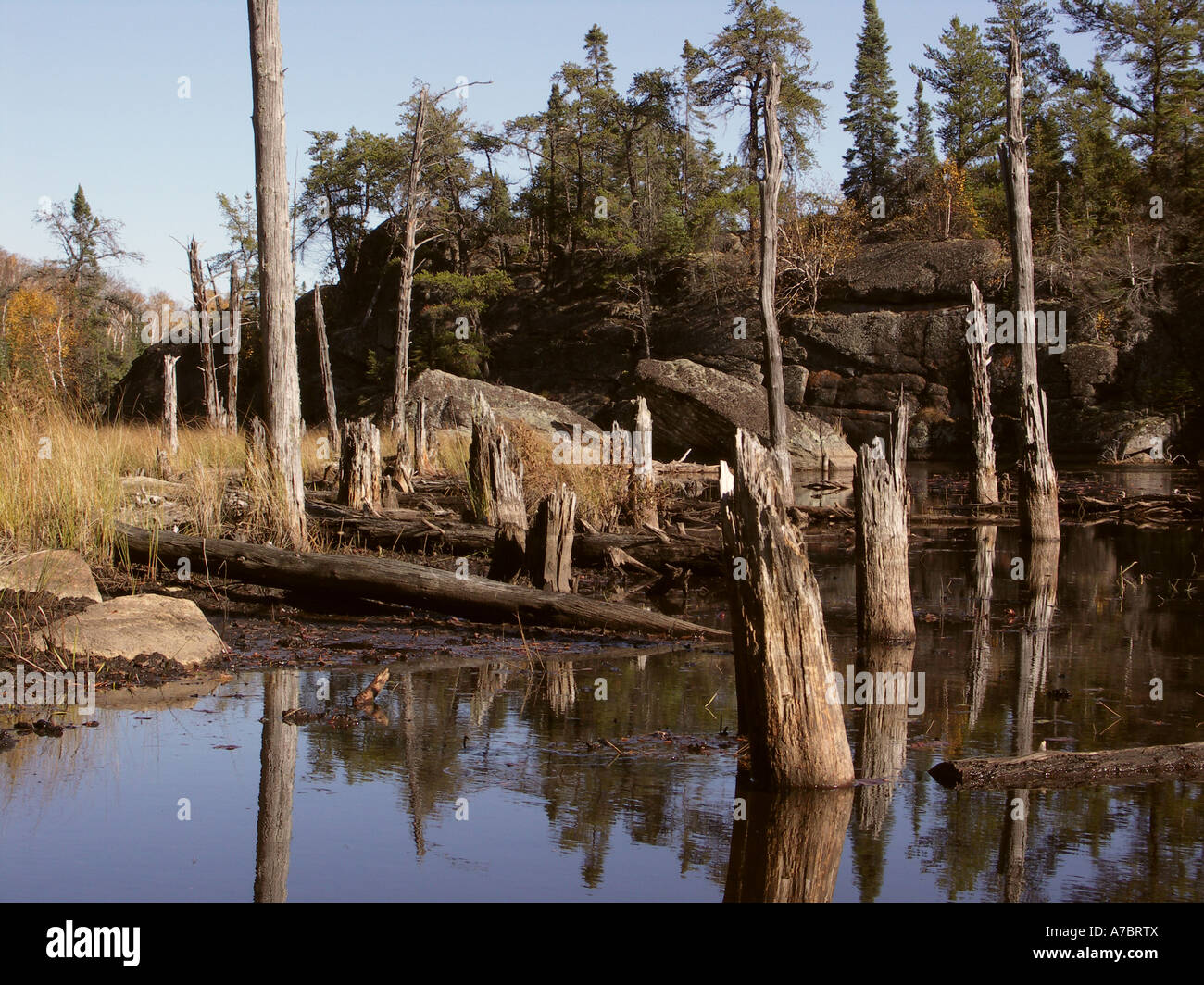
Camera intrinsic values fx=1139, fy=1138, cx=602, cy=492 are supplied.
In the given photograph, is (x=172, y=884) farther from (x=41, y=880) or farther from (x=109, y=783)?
(x=109, y=783)

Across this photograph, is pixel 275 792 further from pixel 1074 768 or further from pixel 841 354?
pixel 841 354

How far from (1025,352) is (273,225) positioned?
11192mm

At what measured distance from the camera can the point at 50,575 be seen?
8.44 meters

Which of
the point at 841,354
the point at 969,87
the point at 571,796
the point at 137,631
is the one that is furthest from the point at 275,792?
the point at 969,87

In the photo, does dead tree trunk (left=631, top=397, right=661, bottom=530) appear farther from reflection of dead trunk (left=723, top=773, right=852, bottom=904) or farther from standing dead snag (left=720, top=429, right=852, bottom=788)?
reflection of dead trunk (left=723, top=773, right=852, bottom=904)

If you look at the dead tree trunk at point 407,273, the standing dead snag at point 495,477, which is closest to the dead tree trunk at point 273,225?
the standing dead snag at point 495,477

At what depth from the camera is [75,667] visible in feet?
24.5

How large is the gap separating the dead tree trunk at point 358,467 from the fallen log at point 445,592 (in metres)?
5.46

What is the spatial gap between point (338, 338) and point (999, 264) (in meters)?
32.6

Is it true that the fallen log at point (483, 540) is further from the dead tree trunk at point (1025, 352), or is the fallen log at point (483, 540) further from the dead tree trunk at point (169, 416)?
the dead tree trunk at point (169, 416)

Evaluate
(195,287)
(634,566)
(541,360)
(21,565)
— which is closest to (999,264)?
(541,360)

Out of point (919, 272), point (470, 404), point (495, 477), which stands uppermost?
point (919, 272)

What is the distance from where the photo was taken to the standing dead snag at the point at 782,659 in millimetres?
5441

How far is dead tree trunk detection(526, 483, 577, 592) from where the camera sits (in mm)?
10805
